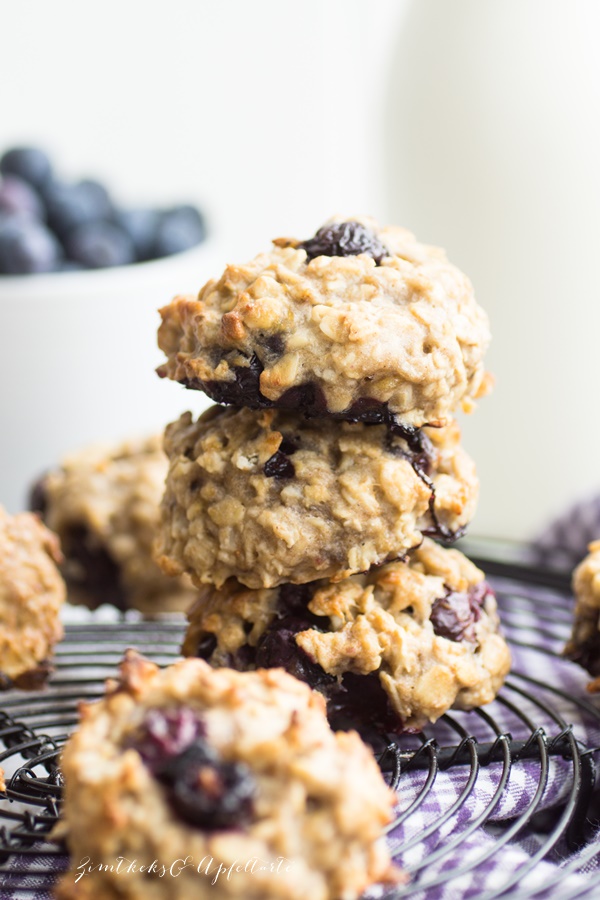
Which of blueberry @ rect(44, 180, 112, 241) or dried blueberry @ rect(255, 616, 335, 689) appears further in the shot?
blueberry @ rect(44, 180, 112, 241)

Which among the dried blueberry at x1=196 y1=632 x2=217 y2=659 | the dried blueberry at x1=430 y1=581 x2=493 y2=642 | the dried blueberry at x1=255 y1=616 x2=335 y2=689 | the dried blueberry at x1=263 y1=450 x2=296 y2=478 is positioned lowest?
the dried blueberry at x1=196 y1=632 x2=217 y2=659

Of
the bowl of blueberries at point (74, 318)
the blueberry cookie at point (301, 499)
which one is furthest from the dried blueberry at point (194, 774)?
the bowl of blueberries at point (74, 318)

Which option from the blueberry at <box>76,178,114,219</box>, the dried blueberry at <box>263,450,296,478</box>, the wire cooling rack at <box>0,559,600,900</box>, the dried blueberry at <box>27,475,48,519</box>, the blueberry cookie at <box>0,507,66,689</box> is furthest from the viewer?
the blueberry at <box>76,178,114,219</box>

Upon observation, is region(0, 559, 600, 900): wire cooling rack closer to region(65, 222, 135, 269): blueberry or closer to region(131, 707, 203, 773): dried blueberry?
region(131, 707, 203, 773): dried blueberry

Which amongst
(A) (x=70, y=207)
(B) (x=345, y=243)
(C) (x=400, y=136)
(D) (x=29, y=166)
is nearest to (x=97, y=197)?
(A) (x=70, y=207)

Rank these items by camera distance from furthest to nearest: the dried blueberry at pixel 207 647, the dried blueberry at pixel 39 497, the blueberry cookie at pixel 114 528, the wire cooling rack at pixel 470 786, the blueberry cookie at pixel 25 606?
the dried blueberry at pixel 39 497 → the blueberry cookie at pixel 114 528 → the blueberry cookie at pixel 25 606 → the dried blueberry at pixel 207 647 → the wire cooling rack at pixel 470 786

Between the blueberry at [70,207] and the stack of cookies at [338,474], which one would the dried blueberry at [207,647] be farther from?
the blueberry at [70,207]

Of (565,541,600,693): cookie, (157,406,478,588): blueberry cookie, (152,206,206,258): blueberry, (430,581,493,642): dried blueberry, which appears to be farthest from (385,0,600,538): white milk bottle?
(157,406,478,588): blueberry cookie
